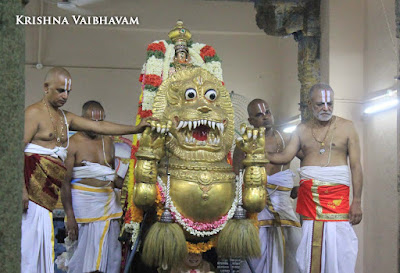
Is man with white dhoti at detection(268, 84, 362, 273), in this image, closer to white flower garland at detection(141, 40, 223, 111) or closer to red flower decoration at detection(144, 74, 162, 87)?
white flower garland at detection(141, 40, 223, 111)

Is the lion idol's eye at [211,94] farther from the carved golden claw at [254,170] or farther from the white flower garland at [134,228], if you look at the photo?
the white flower garland at [134,228]

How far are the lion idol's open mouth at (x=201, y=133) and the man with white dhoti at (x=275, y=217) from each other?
1.00m

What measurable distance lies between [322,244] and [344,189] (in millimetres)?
538

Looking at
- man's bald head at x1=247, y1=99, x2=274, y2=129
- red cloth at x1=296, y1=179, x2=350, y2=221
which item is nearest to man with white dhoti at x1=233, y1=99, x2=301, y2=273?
man's bald head at x1=247, y1=99, x2=274, y2=129

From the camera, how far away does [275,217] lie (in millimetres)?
6230

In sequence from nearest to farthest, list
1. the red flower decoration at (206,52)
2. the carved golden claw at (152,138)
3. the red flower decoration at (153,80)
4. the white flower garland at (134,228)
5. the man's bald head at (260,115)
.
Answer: the carved golden claw at (152,138), the white flower garland at (134,228), the red flower decoration at (153,80), the red flower decoration at (206,52), the man's bald head at (260,115)

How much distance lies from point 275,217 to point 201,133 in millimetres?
1516

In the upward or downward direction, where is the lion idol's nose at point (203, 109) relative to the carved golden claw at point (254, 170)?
upward

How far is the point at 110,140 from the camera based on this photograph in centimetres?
680

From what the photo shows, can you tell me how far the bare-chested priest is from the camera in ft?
15.0

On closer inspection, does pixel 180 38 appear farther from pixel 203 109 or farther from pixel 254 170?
pixel 254 170

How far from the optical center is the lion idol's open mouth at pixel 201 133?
517 centimetres

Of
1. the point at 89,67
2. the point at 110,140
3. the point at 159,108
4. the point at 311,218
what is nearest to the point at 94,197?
the point at 110,140

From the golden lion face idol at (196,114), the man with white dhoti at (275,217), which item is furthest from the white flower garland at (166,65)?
the man with white dhoti at (275,217)
